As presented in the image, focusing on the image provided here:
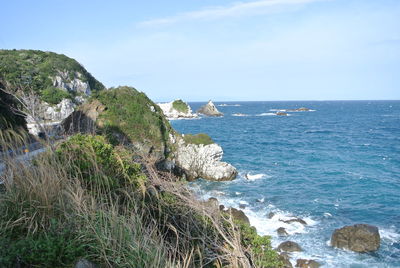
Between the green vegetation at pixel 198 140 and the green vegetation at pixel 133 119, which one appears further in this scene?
the green vegetation at pixel 198 140

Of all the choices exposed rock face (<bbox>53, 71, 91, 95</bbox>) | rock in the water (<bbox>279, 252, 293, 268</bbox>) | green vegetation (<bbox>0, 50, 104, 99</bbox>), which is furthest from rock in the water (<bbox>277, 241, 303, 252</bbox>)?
exposed rock face (<bbox>53, 71, 91, 95</bbox>)

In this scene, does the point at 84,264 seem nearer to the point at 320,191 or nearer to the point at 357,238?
the point at 357,238

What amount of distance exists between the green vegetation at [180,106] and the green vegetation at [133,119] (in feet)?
238

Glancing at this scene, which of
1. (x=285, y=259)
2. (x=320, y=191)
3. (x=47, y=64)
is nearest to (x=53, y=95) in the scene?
(x=47, y=64)

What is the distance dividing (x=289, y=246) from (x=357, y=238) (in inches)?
139

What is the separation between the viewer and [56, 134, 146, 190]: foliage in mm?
5645

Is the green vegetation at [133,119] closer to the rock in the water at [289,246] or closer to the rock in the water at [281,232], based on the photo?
the rock in the water at [281,232]

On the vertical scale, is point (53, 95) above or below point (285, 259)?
above

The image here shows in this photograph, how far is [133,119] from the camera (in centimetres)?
2592

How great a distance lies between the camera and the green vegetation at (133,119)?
25.0m

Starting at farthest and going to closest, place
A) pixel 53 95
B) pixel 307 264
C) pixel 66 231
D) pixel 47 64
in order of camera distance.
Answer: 1. pixel 47 64
2. pixel 53 95
3. pixel 307 264
4. pixel 66 231

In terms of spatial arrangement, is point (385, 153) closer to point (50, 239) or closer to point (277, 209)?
point (277, 209)

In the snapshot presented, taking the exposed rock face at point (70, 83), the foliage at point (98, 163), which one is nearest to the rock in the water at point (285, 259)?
the foliage at point (98, 163)

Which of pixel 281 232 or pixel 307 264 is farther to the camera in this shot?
pixel 281 232
